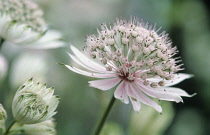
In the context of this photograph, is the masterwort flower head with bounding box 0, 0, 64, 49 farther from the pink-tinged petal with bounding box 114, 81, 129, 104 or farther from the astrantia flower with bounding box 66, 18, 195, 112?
the pink-tinged petal with bounding box 114, 81, 129, 104

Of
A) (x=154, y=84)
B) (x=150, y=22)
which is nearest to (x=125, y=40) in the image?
(x=154, y=84)

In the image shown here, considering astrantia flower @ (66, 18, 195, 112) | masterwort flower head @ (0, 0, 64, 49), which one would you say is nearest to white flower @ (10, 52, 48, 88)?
masterwort flower head @ (0, 0, 64, 49)

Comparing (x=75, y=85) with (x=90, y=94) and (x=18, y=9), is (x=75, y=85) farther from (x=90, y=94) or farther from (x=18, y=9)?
(x=18, y=9)

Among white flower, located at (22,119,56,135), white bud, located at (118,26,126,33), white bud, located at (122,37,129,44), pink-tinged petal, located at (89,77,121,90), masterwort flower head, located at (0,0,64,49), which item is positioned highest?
masterwort flower head, located at (0,0,64,49)

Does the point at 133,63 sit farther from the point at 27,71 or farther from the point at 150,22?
the point at 150,22

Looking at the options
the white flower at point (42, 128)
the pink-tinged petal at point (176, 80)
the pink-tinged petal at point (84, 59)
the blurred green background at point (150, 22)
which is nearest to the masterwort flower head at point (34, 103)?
the white flower at point (42, 128)

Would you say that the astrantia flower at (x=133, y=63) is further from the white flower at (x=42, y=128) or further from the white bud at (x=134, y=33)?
the white flower at (x=42, y=128)
